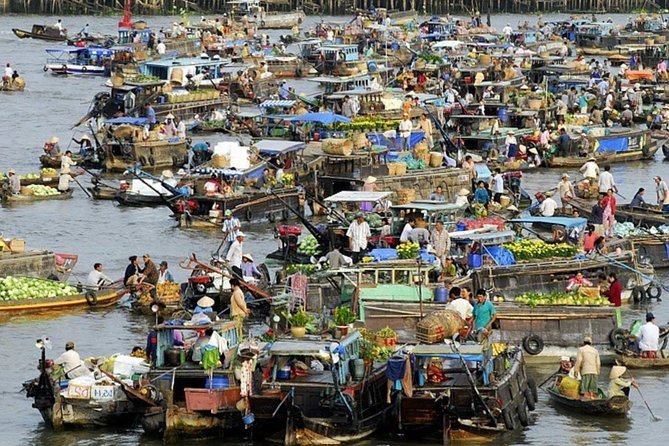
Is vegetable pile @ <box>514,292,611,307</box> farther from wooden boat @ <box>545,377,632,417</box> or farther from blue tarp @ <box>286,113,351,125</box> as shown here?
blue tarp @ <box>286,113,351,125</box>

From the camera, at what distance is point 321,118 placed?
5338 cm

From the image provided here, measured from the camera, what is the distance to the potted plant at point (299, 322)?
94.4ft

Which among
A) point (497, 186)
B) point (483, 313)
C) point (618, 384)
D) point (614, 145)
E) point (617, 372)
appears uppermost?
point (483, 313)

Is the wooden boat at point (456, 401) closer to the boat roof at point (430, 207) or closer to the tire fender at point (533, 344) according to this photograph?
the tire fender at point (533, 344)

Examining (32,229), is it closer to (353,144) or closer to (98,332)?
(353,144)

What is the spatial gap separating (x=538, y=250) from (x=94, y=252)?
1277 cm

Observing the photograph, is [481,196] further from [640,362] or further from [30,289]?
[640,362]

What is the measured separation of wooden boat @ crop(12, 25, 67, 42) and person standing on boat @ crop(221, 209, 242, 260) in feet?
190

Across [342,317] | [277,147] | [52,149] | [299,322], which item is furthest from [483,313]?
[52,149]

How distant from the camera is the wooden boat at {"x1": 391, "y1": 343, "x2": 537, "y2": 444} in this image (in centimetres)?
2733

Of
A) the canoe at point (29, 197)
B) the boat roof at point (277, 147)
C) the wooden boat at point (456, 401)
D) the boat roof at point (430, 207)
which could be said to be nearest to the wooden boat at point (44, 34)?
the canoe at point (29, 197)

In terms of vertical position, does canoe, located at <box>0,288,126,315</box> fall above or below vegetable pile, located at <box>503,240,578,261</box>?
below

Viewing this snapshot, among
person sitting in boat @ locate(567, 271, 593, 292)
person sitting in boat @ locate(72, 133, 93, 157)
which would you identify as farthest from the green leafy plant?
person sitting in boat @ locate(72, 133, 93, 157)

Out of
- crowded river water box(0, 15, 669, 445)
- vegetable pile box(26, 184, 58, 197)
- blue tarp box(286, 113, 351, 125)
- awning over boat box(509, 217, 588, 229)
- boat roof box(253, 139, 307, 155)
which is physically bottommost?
crowded river water box(0, 15, 669, 445)
